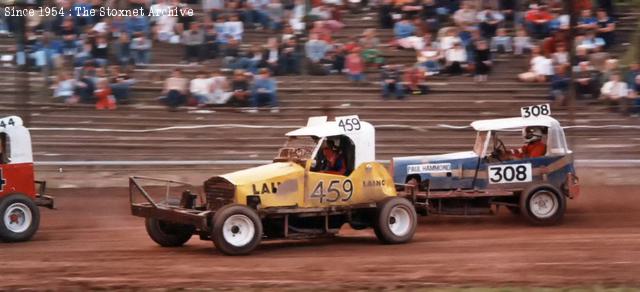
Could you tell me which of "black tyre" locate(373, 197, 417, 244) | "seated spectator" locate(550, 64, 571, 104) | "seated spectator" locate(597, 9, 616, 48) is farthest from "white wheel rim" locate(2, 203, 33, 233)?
"seated spectator" locate(597, 9, 616, 48)

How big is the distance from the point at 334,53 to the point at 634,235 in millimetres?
11525

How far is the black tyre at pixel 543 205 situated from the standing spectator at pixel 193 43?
10.9 metres

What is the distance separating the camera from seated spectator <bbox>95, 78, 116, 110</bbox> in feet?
78.4

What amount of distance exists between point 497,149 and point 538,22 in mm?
9206

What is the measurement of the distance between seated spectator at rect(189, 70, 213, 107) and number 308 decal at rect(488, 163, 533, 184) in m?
8.92

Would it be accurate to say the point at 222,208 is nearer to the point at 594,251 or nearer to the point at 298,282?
the point at 298,282

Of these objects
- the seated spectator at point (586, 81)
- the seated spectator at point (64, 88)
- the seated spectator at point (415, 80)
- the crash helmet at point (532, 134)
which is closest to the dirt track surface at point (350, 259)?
the crash helmet at point (532, 134)

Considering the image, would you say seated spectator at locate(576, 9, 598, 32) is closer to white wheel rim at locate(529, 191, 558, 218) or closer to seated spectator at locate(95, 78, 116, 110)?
white wheel rim at locate(529, 191, 558, 218)

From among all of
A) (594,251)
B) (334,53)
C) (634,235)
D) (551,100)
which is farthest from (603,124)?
(594,251)

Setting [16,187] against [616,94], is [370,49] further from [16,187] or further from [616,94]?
[16,187]

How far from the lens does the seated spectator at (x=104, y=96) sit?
941 inches

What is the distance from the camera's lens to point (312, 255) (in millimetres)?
13148

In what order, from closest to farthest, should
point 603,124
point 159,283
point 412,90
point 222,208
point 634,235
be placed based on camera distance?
point 159,283 < point 222,208 < point 634,235 < point 603,124 < point 412,90

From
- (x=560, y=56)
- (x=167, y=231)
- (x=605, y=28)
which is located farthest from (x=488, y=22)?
(x=167, y=231)
